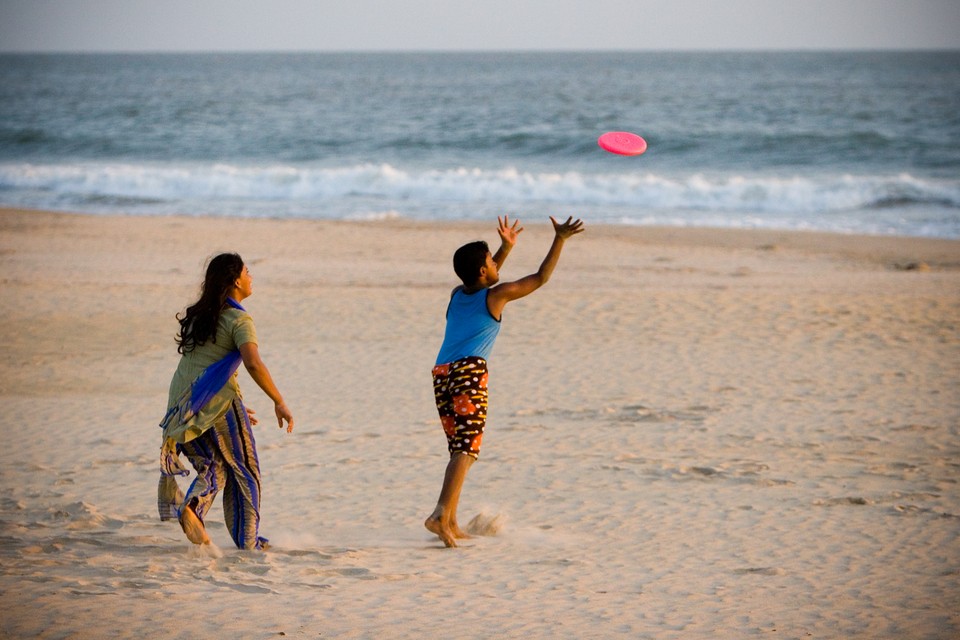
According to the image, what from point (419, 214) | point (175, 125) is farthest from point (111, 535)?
point (175, 125)

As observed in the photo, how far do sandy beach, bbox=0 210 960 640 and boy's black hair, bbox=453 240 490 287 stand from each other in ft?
4.31

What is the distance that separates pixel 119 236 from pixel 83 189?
9.50 m

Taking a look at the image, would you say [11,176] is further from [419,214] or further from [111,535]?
[111,535]

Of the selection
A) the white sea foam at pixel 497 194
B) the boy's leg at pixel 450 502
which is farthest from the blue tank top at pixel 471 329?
the white sea foam at pixel 497 194

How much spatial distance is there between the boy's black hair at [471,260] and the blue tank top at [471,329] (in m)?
0.09

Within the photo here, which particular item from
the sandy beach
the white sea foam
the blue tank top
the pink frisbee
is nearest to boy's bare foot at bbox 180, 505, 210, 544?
the sandy beach

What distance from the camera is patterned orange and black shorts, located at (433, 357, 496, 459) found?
4652 millimetres

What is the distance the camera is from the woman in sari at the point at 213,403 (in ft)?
14.4

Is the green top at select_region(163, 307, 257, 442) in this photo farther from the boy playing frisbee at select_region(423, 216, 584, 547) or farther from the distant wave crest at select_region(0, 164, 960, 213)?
the distant wave crest at select_region(0, 164, 960, 213)

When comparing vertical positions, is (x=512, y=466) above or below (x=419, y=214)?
below

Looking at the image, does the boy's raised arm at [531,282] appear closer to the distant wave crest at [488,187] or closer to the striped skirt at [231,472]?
the striped skirt at [231,472]

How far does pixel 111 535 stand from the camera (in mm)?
4980

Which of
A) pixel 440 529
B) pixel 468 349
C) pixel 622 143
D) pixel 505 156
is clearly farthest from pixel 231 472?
pixel 505 156

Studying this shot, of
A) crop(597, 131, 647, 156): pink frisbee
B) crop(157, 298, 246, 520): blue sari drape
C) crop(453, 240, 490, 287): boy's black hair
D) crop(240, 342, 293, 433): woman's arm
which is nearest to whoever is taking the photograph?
crop(240, 342, 293, 433): woman's arm
